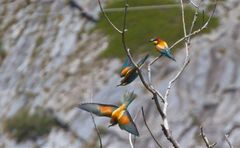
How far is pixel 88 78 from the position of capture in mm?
33594

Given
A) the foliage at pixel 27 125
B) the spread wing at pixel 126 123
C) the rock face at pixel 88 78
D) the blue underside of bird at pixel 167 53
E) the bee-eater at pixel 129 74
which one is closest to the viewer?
the spread wing at pixel 126 123

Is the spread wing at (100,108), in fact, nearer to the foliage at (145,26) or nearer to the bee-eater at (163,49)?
the bee-eater at (163,49)

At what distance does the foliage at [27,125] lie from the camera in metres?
32.6

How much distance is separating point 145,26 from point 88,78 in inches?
123

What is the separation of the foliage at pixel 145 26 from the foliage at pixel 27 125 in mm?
3656

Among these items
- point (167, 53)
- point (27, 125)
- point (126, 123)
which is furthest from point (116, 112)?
point (27, 125)

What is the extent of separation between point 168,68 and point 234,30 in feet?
9.13

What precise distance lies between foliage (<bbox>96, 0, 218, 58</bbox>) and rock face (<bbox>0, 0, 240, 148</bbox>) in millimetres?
570

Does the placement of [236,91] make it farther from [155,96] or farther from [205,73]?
[155,96]

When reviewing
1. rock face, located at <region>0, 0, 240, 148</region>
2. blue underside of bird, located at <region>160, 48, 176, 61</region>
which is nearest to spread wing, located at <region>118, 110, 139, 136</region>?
blue underside of bird, located at <region>160, 48, 176, 61</region>

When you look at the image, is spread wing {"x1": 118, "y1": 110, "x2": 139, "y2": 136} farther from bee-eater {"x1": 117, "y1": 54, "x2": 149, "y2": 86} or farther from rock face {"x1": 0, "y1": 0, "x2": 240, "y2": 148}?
rock face {"x1": 0, "y1": 0, "x2": 240, "y2": 148}

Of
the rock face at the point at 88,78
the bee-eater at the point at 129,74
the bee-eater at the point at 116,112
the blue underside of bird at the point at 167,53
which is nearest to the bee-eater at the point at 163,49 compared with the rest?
the blue underside of bird at the point at 167,53

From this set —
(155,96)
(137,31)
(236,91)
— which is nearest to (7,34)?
(137,31)

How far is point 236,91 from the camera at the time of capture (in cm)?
2848
